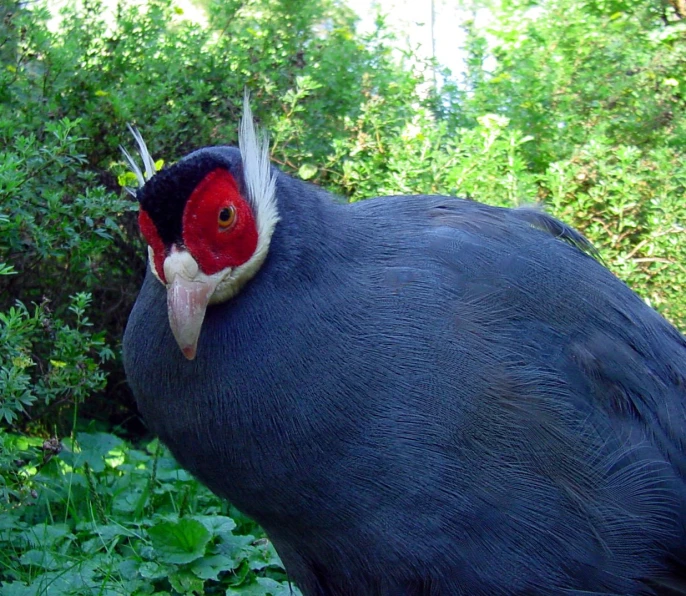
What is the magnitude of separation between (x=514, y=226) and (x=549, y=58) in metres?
3.53

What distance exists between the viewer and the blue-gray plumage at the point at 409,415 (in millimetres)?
2553

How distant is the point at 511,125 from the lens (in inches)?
242

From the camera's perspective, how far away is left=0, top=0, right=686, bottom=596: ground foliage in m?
3.79

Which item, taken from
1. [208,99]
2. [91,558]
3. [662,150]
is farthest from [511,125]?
[91,558]

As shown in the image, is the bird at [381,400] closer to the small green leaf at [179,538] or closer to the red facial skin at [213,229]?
the red facial skin at [213,229]

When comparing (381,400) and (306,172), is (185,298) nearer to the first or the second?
(381,400)

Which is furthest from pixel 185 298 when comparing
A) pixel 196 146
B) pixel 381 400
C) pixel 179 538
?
pixel 196 146

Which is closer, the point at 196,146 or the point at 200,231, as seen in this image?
the point at 200,231

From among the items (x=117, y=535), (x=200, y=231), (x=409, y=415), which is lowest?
(x=117, y=535)

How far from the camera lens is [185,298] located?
8.23 ft

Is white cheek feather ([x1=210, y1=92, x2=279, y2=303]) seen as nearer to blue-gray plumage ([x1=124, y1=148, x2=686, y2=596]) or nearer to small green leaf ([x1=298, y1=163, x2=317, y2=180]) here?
blue-gray plumage ([x1=124, y1=148, x2=686, y2=596])

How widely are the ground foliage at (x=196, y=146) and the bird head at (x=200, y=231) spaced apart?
1.00 meters

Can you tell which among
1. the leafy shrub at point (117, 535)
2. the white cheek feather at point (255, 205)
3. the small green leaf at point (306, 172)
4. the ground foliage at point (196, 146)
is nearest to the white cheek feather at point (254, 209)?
the white cheek feather at point (255, 205)

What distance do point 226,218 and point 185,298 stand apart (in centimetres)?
27
